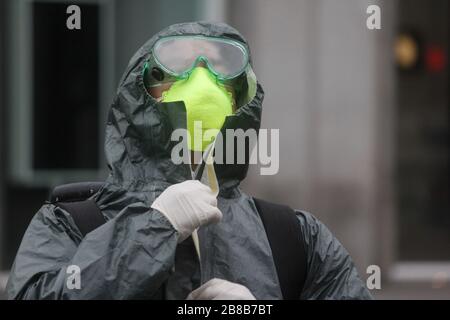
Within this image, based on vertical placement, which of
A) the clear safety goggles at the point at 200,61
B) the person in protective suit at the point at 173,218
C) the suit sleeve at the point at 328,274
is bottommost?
the suit sleeve at the point at 328,274

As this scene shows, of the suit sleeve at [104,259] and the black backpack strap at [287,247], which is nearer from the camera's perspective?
the suit sleeve at [104,259]

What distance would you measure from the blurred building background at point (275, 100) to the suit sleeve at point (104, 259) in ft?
17.6

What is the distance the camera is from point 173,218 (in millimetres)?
2248

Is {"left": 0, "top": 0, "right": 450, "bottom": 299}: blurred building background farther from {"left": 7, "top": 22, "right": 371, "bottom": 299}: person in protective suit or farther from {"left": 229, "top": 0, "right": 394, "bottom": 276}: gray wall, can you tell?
{"left": 7, "top": 22, "right": 371, "bottom": 299}: person in protective suit

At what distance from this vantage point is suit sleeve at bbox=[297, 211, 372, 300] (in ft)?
8.21

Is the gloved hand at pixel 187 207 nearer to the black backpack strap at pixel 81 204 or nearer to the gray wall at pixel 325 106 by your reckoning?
the black backpack strap at pixel 81 204

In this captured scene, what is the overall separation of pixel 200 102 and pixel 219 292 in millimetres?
550

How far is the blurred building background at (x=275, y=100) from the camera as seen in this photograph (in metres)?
7.70

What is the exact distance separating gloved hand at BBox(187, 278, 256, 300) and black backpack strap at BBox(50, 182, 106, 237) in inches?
12.8

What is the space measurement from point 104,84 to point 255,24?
1.47 meters

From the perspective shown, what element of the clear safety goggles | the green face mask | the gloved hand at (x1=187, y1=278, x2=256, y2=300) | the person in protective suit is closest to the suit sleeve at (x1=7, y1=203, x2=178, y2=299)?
the person in protective suit

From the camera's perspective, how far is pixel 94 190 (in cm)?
257

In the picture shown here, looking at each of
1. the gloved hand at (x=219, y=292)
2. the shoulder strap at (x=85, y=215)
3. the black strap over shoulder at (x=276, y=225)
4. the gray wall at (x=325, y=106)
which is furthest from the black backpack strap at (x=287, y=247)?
the gray wall at (x=325, y=106)

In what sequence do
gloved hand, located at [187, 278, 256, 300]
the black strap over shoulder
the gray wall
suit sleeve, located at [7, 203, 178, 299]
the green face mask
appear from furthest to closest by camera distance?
1. the gray wall
2. the green face mask
3. the black strap over shoulder
4. gloved hand, located at [187, 278, 256, 300]
5. suit sleeve, located at [7, 203, 178, 299]
